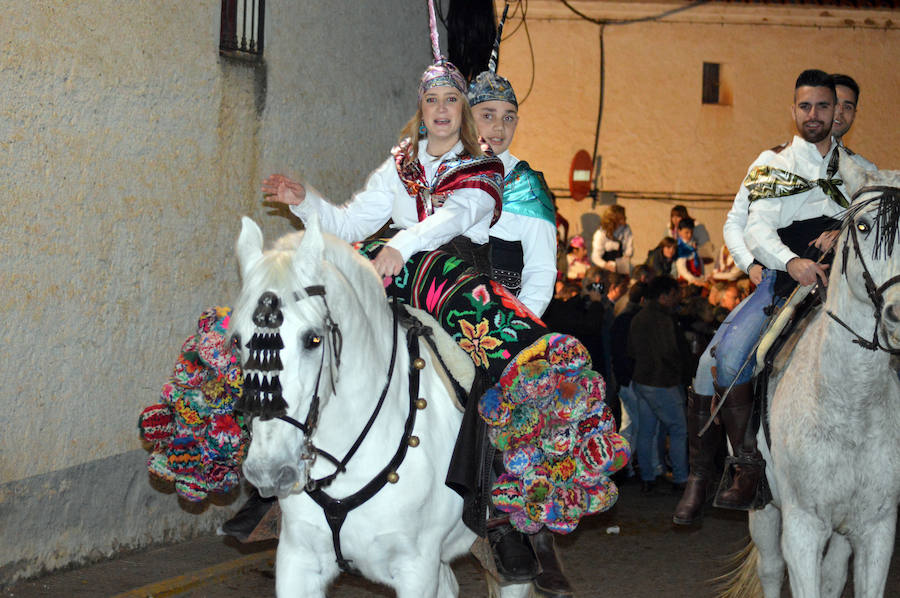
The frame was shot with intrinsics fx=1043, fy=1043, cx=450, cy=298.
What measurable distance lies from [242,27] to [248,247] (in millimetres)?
5027

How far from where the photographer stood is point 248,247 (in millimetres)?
3852

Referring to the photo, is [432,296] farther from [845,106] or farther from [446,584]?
[845,106]

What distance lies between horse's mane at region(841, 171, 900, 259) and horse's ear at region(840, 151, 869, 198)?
0.09 meters

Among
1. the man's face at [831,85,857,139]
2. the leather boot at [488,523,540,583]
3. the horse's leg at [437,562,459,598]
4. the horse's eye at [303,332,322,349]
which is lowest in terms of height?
the horse's leg at [437,562,459,598]

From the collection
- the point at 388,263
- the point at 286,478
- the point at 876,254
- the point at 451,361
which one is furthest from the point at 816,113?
the point at 286,478

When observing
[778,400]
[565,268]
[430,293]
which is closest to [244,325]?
[430,293]

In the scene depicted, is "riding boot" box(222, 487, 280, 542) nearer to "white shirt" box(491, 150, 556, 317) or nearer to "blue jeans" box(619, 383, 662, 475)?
"white shirt" box(491, 150, 556, 317)

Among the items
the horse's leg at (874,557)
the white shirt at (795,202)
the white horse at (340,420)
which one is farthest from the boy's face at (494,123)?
the horse's leg at (874,557)

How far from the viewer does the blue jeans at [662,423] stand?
1142 cm

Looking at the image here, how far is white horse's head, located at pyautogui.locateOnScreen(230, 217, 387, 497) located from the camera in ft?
11.3

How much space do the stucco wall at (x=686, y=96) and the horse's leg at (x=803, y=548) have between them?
1733 cm

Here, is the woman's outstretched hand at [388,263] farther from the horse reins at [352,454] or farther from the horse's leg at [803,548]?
the horse's leg at [803,548]

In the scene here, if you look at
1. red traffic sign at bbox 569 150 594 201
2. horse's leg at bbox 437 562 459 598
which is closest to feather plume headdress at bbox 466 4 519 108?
horse's leg at bbox 437 562 459 598

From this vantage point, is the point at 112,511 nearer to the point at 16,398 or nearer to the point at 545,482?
the point at 16,398
